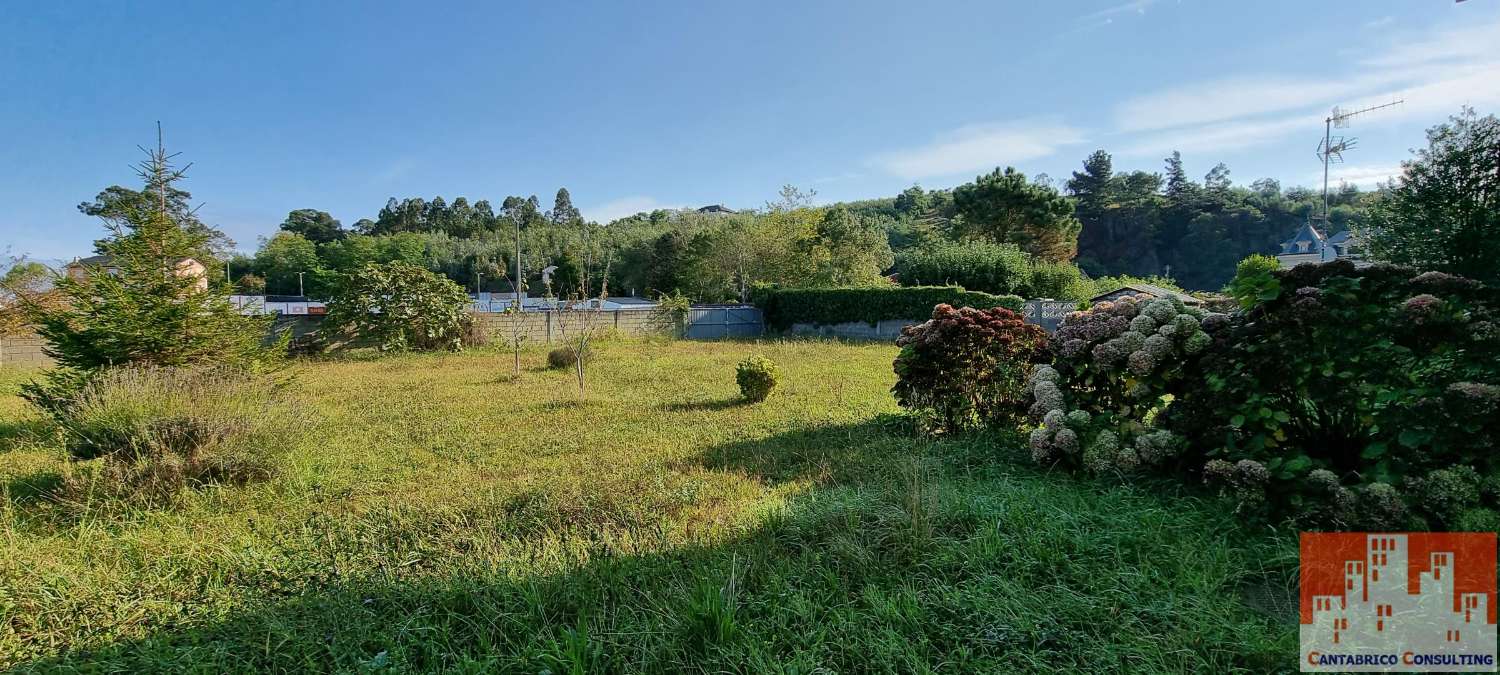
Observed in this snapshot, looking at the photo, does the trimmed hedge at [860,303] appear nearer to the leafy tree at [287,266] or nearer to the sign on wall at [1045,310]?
the sign on wall at [1045,310]

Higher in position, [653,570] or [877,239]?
[877,239]

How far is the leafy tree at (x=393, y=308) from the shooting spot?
12188 millimetres

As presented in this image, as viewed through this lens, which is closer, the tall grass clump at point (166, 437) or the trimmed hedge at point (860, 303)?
the tall grass clump at point (166, 437)

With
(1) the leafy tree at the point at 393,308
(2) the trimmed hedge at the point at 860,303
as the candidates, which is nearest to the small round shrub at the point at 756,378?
(1) the leafy tree at the point at 393,308

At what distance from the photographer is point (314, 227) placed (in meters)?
58.6

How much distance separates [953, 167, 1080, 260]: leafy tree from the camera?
1104 inches

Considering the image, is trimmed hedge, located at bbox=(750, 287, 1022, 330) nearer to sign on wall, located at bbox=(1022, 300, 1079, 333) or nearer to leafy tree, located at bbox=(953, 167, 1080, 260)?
sign on wall, located at bbox=(1022, 300, 1079, 333)

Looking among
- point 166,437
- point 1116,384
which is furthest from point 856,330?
point 166,437

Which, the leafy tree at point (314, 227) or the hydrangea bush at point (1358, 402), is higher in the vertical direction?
the leafy tree at point (314, 227)

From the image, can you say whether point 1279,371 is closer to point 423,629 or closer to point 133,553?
point 423,629

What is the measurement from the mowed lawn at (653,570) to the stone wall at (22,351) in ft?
31.5

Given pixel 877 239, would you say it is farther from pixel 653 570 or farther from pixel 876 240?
pixel 653 570

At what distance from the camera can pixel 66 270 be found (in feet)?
19.0

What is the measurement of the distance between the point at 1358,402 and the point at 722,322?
15.4m
